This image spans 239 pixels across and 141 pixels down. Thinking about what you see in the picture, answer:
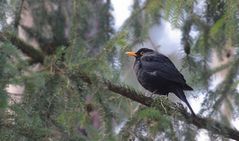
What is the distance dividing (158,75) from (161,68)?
81mm

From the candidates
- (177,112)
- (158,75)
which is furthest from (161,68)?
(177,112)

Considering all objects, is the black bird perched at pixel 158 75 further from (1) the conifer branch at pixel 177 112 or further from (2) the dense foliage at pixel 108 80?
(1) the conifer branch at pixel 177 112

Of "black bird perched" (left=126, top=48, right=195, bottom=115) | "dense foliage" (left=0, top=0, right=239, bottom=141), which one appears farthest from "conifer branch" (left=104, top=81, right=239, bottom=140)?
"black bird perched" (left=126, top=48, right=195, bottom=115)

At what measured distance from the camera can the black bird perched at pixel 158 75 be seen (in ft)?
13.5

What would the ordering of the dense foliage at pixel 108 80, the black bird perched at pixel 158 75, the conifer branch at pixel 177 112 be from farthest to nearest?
the black bird perched at pixel 158 75
the conifer branch at pixel 177 112
the dense foliage at pixel 108 80

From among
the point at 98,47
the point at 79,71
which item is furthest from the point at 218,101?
the point at 98,47

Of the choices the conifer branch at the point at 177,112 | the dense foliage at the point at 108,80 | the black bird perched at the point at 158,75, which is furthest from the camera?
the black bird perched at the point at 158,75

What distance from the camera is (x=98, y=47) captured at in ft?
15.7

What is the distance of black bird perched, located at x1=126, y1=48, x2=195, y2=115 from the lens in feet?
13.5

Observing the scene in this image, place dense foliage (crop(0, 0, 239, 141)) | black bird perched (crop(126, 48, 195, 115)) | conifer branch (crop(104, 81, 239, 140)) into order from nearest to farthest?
dense foliage (crop(0, 0, 239, 141)), conifer branch (crop(104, 81, 239, 140)), black bird perched (crop(126, 48, 195, 115))

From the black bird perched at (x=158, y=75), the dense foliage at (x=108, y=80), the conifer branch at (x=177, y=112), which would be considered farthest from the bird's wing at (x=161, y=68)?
the conifer branch at (x=177, y=112)

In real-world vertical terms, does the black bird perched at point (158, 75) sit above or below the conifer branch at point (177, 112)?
above

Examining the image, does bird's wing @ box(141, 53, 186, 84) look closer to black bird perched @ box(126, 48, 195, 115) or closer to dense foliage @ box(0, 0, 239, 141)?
black bird perched @ box(126, 48, 195, 115)

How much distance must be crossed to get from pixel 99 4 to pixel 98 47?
426mm
